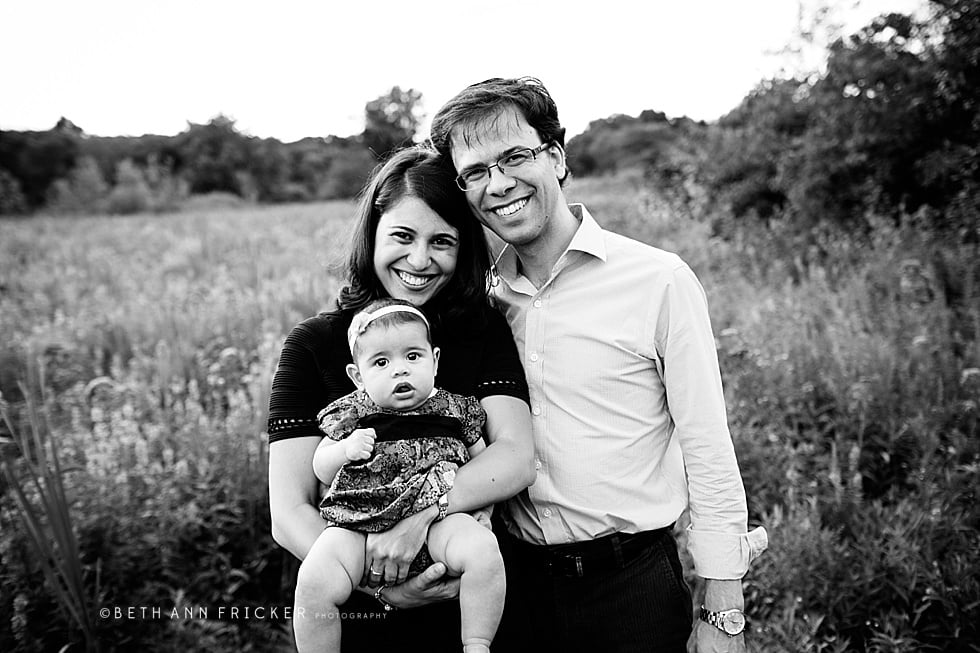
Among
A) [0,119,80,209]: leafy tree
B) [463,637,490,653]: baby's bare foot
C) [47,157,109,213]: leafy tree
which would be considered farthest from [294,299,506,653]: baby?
[0,119,80,209]: leafy tree

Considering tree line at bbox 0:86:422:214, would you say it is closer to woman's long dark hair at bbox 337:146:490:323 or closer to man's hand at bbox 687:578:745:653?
woman's long dark hair at bbox 337:146:490:323

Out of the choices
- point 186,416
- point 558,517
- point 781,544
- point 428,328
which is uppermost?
point 428,328

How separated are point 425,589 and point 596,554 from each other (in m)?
0.59

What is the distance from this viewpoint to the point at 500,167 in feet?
7.56

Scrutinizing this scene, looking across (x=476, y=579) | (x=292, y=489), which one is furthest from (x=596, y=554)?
(x=292, y=489)

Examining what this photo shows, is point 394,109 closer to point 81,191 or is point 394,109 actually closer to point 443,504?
point 81,191

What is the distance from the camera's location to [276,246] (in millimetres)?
12852

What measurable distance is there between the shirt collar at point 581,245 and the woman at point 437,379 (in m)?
0.13

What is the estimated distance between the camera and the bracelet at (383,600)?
200 centimetres

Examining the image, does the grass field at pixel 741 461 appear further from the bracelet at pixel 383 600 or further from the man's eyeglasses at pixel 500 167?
the bracelet at pixel 383 600

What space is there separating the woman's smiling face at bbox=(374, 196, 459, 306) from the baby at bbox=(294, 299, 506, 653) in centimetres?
12

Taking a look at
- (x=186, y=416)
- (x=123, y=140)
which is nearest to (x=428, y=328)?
(x=186, y=416)

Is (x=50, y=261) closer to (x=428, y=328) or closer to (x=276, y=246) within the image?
(x=276, y=246)

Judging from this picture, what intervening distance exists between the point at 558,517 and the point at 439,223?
103 centimetres
